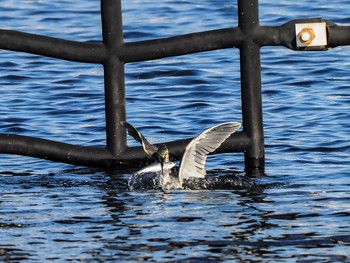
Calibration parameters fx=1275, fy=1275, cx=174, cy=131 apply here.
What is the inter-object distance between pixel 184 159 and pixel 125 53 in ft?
2.67

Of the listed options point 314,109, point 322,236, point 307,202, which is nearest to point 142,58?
point 307,202

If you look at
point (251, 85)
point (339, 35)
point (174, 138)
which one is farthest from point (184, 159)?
point (174, 138)

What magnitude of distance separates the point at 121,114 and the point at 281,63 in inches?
209

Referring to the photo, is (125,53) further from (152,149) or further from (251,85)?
(251,85)

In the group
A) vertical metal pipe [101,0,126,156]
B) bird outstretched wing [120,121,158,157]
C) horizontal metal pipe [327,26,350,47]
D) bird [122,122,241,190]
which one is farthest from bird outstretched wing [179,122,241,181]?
horizontal metal pipe [327,26,350,47]

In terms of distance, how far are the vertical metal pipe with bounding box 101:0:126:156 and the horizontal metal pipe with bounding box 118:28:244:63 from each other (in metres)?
0.07

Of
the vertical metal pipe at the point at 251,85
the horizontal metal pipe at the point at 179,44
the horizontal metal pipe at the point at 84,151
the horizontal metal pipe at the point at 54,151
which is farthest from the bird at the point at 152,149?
the vertical metal pipe at the point at 251,85

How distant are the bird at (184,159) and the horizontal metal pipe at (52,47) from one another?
0.52m

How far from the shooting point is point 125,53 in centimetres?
855

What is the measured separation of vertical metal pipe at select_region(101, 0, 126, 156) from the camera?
8.52m

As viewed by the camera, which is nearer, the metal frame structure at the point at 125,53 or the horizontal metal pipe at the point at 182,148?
the metal frame structure at the point at 125,53

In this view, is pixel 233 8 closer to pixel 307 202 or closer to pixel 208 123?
pixel 208 123

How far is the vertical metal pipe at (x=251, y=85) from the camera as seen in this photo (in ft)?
27.9

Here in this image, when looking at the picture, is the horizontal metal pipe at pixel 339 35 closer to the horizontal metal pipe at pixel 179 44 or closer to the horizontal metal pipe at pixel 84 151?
the horizontal metal pipe at pixel 179 44
